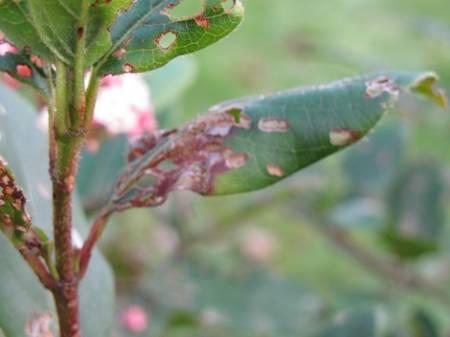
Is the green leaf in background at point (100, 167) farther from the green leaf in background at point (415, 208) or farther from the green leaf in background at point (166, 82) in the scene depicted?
the green leaf in background at point (415, 208)

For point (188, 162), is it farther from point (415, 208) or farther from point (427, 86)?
point (415, 208)

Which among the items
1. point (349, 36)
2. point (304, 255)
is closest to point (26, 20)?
point (304, 255)

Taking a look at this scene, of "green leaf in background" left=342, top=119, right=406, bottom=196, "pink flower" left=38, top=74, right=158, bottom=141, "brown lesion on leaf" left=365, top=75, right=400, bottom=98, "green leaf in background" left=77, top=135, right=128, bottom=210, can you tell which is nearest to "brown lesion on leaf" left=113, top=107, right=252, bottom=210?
"brown lesion on leaf" left=365, top=75, right=400, bottom=98

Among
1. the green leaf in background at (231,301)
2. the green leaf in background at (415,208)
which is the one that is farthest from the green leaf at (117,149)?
the green leaf in background at (415,208)

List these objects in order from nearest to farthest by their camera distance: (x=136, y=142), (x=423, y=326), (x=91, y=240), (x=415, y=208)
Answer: (x=91, y=240)
(x=136, y=142)
(x=423, y=326)
(x=415, y=208)

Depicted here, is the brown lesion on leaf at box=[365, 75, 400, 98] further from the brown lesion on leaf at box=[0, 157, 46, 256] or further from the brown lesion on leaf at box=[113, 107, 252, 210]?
the brown lesion on leaf at box=[0, 157, 46, 256]

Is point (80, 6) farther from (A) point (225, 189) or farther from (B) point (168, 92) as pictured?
(B) point (168, 92)

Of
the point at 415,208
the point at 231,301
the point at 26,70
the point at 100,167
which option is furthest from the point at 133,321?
the point at 26,70
